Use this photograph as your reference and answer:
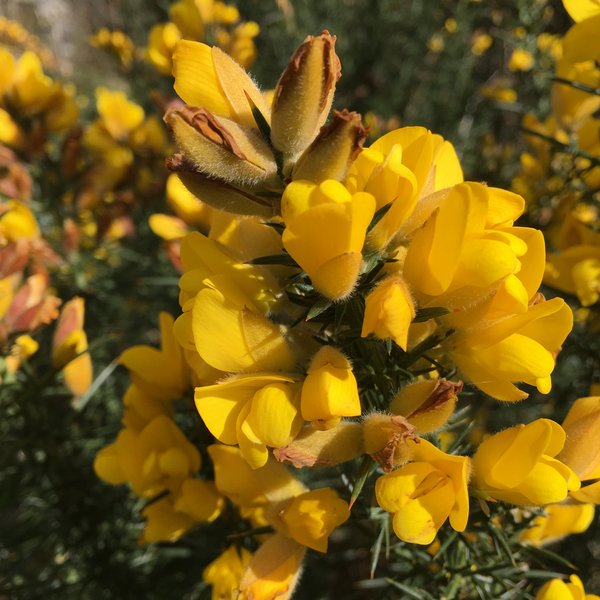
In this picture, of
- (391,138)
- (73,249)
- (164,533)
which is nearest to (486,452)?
(391,138)

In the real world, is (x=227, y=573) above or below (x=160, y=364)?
below

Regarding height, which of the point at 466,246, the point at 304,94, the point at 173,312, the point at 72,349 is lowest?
the point at 173,312

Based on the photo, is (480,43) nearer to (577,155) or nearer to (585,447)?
(577,155)

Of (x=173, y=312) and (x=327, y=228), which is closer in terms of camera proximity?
(x=327, y=228)

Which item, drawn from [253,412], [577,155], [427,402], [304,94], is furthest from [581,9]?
[253,412]

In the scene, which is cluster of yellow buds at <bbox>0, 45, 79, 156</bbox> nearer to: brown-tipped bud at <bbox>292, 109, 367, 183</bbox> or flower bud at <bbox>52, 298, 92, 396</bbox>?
flower bud at <bbox>52, 298, 92, 396</bbox>

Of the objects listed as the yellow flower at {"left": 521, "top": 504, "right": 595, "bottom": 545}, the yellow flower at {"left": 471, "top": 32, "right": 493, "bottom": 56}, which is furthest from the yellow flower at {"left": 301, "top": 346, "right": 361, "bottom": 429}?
the yellow flower at {"left": 471, "top": 32, "right": 493, "bottom": 56}

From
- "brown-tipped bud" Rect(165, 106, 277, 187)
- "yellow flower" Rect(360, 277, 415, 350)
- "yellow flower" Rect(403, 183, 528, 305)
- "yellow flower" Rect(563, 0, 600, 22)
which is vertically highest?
"yellow flower" Rect(563, 0, 600, 22)
